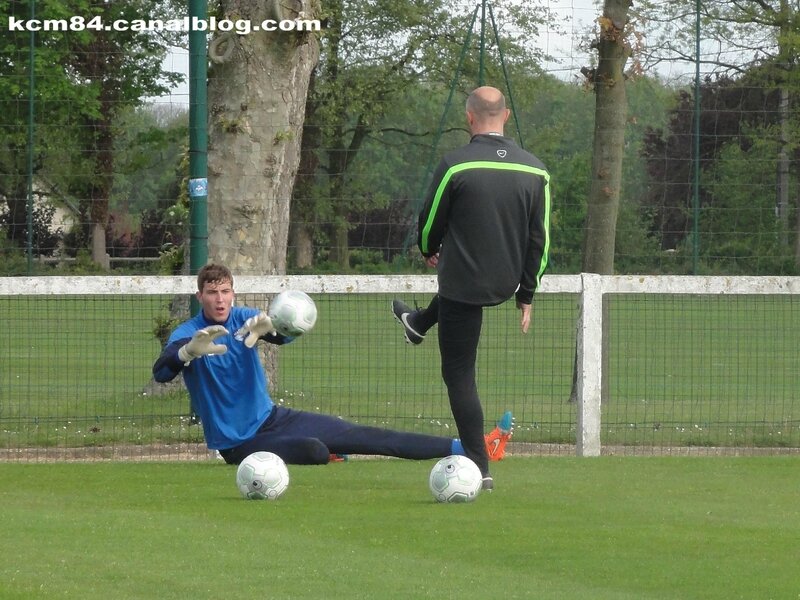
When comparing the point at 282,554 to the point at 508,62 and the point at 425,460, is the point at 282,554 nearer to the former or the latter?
the point at 425,460

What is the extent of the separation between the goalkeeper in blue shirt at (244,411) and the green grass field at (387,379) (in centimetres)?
204

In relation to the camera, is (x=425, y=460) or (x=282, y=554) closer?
(x=282, y=554)

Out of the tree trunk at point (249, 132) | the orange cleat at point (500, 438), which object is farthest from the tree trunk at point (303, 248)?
the orange cleat at point (500, 438)

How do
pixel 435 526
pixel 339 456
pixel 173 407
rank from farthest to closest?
pixel 173 407, pixel 339 456, pixel 435 526

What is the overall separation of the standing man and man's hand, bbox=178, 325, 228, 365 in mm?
1251

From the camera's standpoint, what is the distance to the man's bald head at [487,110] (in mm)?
7484

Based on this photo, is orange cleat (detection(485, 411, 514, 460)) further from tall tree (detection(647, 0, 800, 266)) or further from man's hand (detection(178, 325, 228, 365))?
tall tree (detection(647, 0, 800, 266))

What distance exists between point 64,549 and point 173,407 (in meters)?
6.19

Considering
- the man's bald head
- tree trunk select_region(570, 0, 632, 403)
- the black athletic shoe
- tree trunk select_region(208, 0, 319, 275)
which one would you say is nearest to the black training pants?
the black athletic shoe

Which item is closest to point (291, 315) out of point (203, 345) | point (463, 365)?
point (203, 345)

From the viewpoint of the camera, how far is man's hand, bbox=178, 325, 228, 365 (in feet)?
24.8

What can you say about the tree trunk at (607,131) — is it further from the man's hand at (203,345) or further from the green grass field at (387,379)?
the man's hand at (203,345)

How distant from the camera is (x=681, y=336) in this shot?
618 inches

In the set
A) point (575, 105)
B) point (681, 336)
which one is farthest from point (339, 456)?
point (575, 105)
